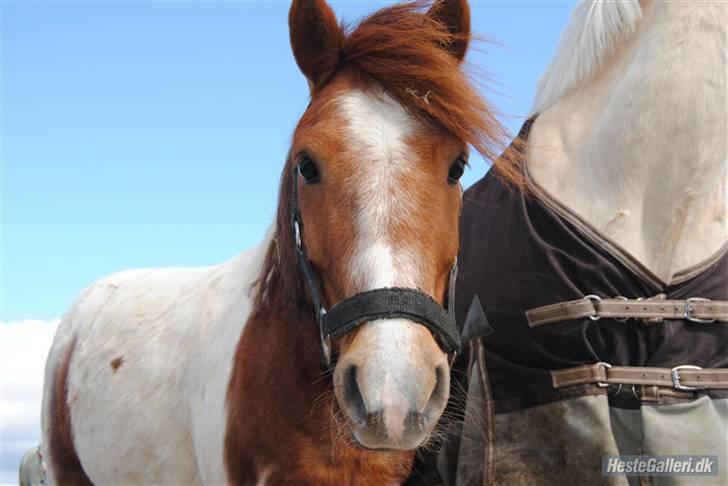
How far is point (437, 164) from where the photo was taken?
323 cm

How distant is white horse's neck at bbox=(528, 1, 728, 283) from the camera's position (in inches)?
140

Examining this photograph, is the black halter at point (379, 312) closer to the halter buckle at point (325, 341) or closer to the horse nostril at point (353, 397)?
the halter buckle at point (325, 341)

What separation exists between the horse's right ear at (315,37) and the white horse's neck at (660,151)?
111cm

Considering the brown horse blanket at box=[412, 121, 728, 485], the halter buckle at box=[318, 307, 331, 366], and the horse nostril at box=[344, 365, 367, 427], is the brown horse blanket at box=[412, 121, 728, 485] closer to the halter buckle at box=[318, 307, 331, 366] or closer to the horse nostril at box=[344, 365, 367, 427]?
the halter buckle at box=[318, 307, 331, 366]

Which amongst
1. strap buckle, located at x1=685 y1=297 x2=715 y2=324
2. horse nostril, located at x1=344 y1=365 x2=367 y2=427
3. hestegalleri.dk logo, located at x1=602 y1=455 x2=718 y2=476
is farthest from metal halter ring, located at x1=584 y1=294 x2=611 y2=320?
horse nostril, located at x1=344 y1=365 x2=367 y2=427

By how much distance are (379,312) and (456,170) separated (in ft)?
2.93

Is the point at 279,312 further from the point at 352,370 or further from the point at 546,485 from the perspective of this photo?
the point at 546,485

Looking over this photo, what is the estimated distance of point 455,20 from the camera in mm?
3748

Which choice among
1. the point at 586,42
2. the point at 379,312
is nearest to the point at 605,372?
the point at 379,312

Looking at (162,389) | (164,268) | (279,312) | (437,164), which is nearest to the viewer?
(437,164)

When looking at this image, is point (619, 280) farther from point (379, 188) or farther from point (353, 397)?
point (353, 397)

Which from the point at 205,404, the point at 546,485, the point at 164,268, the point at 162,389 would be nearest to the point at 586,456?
the point at 546,485

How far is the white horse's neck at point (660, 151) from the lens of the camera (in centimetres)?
357

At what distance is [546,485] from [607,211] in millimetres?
1266
